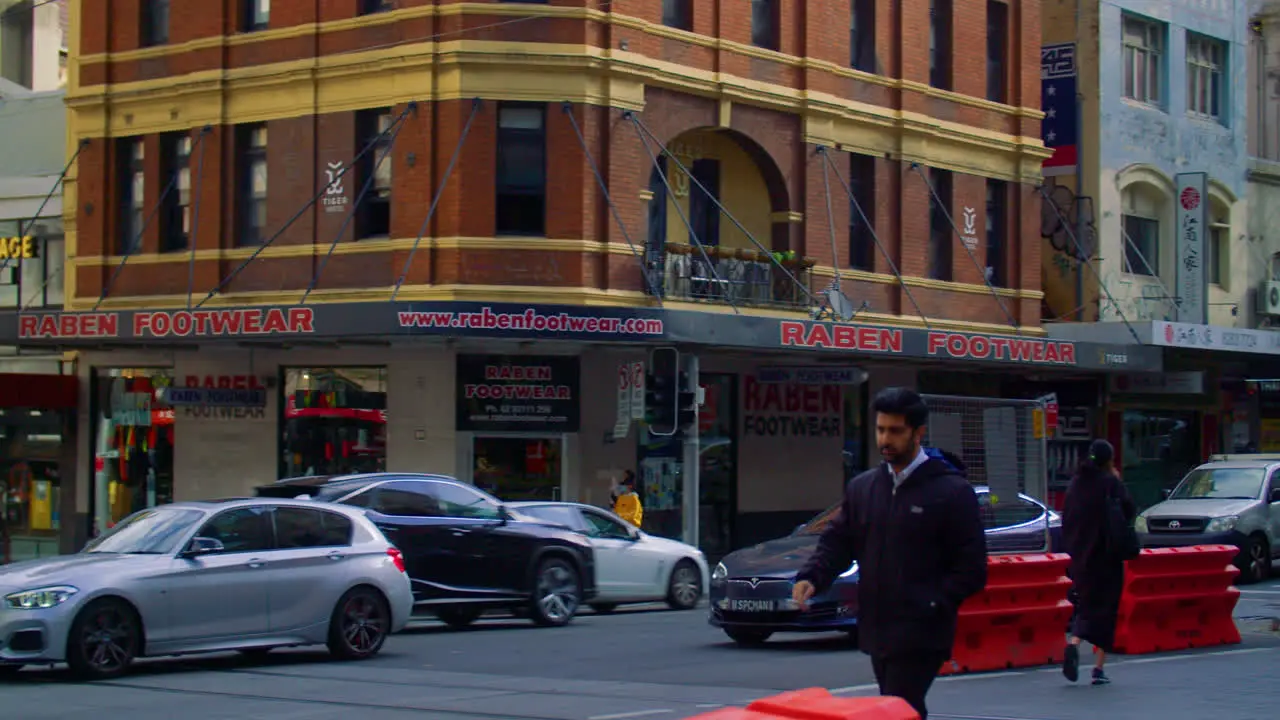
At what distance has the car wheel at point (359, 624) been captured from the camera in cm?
1526

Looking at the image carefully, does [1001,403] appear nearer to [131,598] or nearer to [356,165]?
[131,598]

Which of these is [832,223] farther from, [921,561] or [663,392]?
[921,561]

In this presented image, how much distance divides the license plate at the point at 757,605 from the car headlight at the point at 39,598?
20.0 ft

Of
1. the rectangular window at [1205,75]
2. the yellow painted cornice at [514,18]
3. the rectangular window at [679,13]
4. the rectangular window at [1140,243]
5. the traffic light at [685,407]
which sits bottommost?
the traffic light at [685,407]

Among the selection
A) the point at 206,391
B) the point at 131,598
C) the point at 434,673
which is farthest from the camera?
the point at 206,391

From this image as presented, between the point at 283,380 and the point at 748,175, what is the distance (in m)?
8.91

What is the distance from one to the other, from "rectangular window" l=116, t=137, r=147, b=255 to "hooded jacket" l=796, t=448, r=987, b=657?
82.2ft

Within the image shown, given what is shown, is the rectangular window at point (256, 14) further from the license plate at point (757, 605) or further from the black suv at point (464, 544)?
the license plate at point (757, 605)

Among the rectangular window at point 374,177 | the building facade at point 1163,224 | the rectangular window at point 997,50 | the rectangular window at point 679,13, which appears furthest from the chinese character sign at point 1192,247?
the rectangular window at point 374,177

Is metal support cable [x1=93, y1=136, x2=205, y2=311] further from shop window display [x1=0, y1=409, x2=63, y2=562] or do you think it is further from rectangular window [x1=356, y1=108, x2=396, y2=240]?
rectangular window [x1=356, y1=108, x2=396, y2=240]

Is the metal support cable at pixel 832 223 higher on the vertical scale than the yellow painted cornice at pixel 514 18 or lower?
lower

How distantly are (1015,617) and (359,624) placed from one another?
19.4ft

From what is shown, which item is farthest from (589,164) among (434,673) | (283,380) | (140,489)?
(434,673)

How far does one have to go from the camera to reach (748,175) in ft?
98.2
